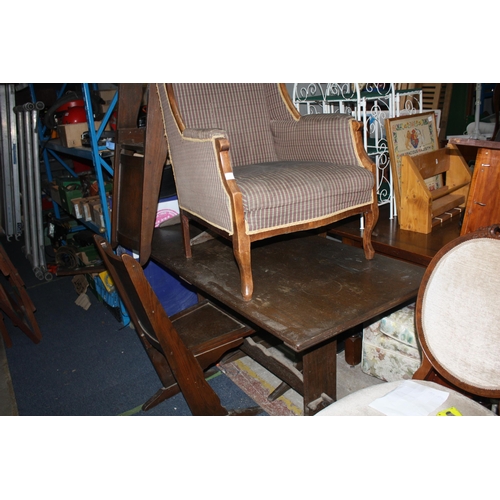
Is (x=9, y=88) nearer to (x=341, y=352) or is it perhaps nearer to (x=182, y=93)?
(x=182, y=93)

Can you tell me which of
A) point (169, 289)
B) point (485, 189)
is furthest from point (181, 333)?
point (485, 189)

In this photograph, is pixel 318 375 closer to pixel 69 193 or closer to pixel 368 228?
pixel 368 228

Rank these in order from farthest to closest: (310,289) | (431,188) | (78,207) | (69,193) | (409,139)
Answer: (69,193) < (78,207) < (431,188) < (409,139) < (310,289)

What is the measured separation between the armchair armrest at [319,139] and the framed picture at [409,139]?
431 millimetres

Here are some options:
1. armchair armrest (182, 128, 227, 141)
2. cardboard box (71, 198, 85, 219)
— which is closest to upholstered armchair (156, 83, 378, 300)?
armchair armrest (182, 128, 227, 141)

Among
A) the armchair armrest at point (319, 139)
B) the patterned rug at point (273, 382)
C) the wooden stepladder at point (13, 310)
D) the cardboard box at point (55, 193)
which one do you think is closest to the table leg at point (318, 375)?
the patterned rug at point (273, 382)

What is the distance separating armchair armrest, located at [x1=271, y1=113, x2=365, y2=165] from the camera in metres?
1.85

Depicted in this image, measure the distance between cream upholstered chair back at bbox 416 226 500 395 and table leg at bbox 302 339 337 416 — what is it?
481 millimetres

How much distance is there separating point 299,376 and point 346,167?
860mm

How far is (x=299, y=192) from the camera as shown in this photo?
1.66 meters

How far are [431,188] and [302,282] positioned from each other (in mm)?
1112

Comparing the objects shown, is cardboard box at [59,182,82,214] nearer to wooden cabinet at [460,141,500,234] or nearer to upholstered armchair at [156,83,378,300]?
upholstered armchair at [156,83,378,300]

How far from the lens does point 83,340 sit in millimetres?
2627

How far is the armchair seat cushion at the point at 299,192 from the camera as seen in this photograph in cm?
160
